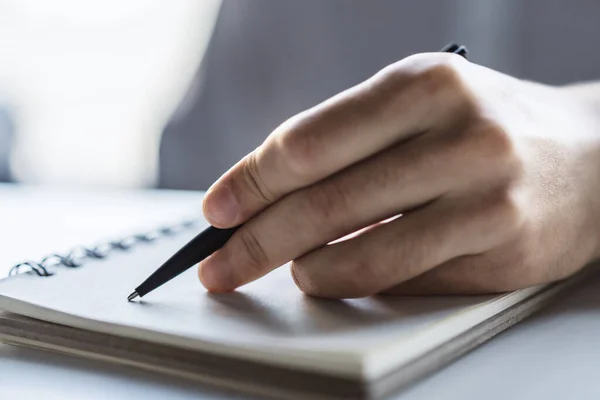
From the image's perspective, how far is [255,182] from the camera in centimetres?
44

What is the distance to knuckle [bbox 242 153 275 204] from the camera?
1.43ft

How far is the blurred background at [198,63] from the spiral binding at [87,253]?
1.45 ft

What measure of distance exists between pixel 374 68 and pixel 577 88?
0.42 metres

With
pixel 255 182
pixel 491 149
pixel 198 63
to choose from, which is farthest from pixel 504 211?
pixel 198 63

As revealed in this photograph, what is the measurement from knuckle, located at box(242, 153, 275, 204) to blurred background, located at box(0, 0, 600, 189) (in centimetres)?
59

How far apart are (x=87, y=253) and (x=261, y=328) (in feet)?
0.80

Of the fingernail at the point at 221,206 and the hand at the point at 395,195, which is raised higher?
the fingernail at the point at 221,206

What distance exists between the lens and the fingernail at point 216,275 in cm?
45

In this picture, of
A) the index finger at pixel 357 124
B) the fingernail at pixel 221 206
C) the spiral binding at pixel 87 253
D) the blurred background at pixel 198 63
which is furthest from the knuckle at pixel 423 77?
the blurred background at pixel 198 63

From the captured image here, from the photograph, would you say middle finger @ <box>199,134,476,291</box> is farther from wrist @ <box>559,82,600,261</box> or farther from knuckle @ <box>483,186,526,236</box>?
wrist @ <box>559,82,600,261</box>

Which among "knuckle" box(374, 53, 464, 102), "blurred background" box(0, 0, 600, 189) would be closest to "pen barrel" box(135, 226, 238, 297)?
"knuckle" box(374, 53, 464, 102)

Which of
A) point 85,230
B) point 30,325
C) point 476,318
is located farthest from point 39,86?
point 476,318

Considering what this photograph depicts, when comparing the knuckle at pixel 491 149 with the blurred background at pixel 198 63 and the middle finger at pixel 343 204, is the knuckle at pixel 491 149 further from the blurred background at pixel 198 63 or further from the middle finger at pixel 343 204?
the blurred background at pixel 198 63

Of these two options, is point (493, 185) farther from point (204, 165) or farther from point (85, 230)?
point (204, 165)
